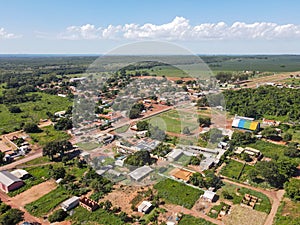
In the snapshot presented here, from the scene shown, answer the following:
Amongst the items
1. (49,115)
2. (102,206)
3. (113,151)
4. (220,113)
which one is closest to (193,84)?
(220,113)

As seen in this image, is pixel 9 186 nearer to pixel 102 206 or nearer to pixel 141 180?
pixel 102 206

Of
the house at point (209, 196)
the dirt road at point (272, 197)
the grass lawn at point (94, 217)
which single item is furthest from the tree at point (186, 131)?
the grass lawn at point (94, 217)

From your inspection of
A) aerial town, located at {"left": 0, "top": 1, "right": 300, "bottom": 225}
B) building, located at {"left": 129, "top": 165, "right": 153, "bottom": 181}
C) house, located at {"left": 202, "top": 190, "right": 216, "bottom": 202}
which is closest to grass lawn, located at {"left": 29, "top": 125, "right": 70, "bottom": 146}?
aerial town, located at {"left": 0, "top": 1, "right": 300, "bottom": 225}

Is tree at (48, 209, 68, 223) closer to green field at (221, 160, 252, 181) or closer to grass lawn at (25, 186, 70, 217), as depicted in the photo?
grass lawn at (25, 186, 70, 217)

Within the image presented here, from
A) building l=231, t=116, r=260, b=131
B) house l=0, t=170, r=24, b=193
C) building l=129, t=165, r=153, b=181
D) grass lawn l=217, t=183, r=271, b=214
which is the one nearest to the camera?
grass lawn l=217, t=183, r=271, b=214

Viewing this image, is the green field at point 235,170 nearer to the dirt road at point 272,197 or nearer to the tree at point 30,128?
the dirt road at point 272,197
